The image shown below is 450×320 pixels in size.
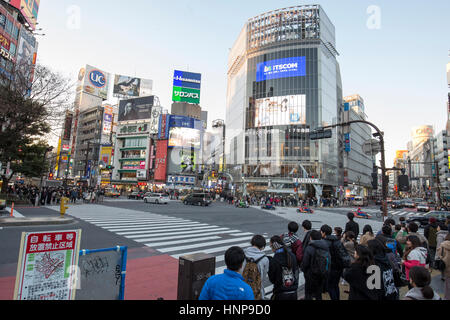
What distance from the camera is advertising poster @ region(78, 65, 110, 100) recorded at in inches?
3506

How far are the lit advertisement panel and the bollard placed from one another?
59025 millimetres

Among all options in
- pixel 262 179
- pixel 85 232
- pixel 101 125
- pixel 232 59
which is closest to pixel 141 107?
pixel 101 125

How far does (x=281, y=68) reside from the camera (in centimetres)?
6238

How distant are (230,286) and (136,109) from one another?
8035cm

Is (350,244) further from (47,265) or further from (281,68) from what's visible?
(281,68)

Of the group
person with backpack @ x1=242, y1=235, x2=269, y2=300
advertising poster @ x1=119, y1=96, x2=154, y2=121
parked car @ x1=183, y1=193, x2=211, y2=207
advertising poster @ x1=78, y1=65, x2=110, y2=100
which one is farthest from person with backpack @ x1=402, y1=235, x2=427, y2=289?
advertising poster @ x1=78, y1=65, x2=110, y2=100

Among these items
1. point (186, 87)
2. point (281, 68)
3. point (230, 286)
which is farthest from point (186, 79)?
point (230, 286)

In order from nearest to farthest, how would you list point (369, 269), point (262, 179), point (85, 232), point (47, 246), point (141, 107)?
1. point (47, 246)
2. point (369, 269)
3. point (85, 232)
4. point (262, 179)
5. point (141, 107)

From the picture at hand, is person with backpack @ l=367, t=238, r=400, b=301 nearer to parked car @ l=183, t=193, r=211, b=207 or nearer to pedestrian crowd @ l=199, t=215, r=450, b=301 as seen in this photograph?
pedestrian crowd @ l=199, t=215, r=450, b=301

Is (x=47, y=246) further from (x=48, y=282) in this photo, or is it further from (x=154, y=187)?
(x=154, y=187)

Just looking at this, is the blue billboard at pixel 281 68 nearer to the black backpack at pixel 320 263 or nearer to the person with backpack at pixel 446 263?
the person with backpack at pixel 446 263

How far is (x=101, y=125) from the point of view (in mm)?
79938
